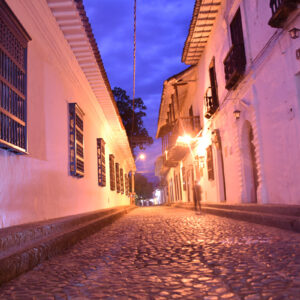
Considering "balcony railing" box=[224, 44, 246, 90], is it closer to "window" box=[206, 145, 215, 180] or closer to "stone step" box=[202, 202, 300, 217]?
"stone step" box=[202, 202, 300, 217]

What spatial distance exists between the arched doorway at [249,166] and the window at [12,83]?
7642 millimetres

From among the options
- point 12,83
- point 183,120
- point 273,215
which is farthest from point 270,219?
point 183,120

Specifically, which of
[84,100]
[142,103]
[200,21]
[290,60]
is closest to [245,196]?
[290,60]

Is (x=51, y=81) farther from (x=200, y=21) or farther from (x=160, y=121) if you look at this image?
(x=160, y=121)

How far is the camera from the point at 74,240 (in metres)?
4.86

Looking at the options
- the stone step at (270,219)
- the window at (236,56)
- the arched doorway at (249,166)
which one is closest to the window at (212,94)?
the window at (236,56)

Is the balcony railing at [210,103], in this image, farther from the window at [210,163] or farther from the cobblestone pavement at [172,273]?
the cobblestone pavement at [172,273]

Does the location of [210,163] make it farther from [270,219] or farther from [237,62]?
[270,219]

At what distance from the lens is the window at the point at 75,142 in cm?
740

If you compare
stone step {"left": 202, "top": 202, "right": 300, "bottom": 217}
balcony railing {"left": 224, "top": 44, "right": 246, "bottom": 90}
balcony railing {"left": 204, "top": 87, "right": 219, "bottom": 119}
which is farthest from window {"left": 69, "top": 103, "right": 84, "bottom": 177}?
balcony railing {"left": 204, "top": 87, "right": 219, "bottom": 119}

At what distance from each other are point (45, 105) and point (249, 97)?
234 inches

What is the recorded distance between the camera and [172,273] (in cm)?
278

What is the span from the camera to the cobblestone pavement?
7.38 ft

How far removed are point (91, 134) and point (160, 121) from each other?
46.4 ft
